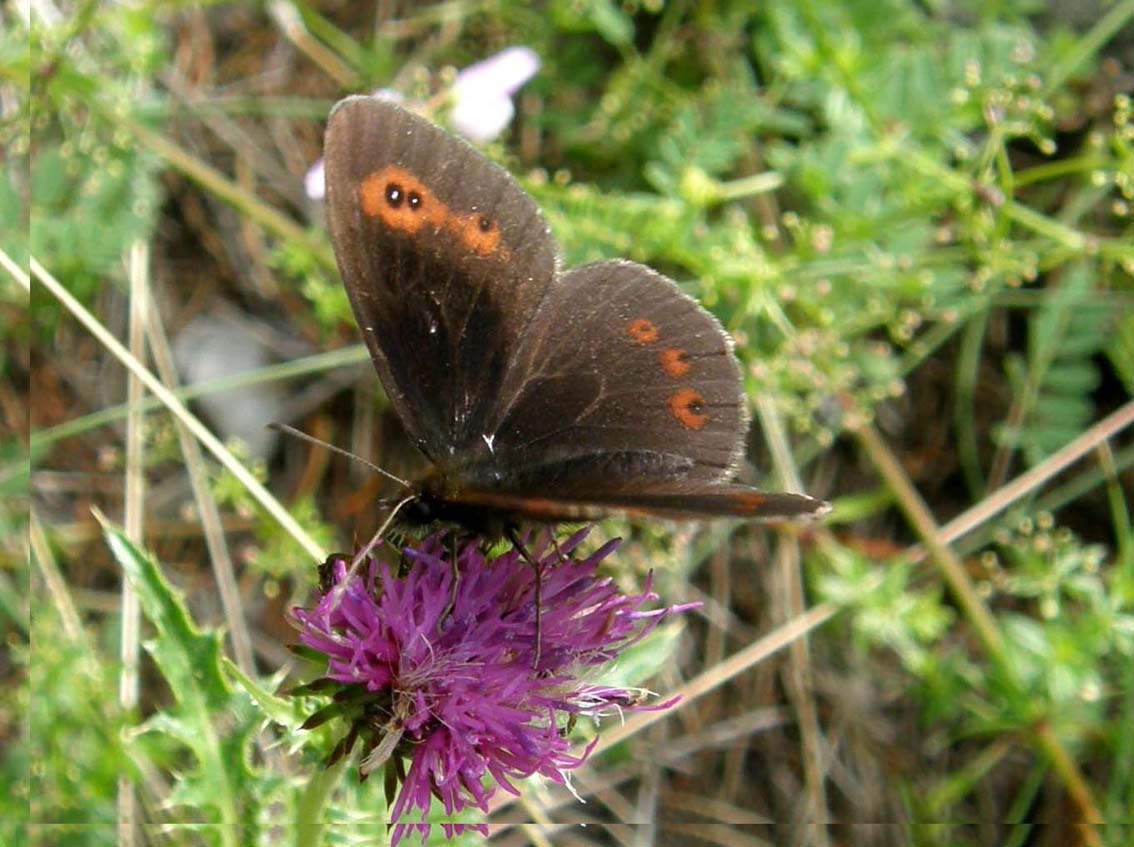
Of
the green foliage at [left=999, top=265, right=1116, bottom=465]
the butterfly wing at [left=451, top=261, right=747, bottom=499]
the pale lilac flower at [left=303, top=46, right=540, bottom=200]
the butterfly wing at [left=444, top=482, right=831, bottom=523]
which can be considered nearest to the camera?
the butterfly wing at [left=444, top=482, right=831, bottom=523]

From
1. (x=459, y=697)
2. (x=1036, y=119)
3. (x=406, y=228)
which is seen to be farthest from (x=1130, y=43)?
(x=459, y=697)

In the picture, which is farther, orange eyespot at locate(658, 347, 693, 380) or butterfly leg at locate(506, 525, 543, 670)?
orange eyespot at locate(658, 347, 693, 380)

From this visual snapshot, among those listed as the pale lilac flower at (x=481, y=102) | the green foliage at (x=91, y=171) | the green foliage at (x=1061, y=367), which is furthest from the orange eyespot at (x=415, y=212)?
the green foliage at (x=1061, y=367)

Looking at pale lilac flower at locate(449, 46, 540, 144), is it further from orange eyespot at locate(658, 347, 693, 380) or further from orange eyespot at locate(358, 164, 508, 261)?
orange eyespot at locate(658, 347, 693, 380)

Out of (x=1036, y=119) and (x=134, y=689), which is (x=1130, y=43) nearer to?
(x=1036, y=119)

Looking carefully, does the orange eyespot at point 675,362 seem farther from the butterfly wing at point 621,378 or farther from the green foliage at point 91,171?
the green foliage at point 91,171

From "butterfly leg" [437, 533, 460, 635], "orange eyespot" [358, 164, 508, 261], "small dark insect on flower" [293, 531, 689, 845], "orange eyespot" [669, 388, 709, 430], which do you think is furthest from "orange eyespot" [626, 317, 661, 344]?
"butterfly leg" [437, 533, 460, 635]

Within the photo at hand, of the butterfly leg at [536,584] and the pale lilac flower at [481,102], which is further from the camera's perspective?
the pale lilac flower at [481,102]

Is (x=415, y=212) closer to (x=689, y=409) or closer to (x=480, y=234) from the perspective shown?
(x=480, y=234)
